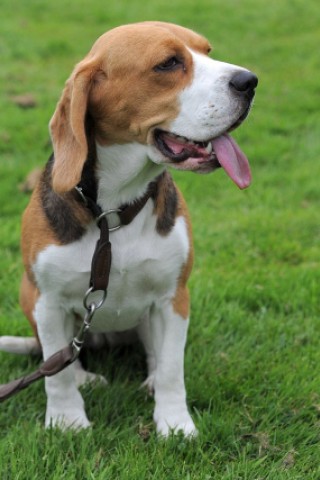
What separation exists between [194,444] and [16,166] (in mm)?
3807

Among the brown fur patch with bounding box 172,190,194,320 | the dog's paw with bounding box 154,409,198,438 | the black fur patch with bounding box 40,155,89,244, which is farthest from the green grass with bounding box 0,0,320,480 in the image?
the black fur patch with bounding box 40,155,89,244

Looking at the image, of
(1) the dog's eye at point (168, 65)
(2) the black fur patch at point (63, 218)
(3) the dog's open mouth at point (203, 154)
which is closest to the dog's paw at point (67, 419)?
(2) the black fur patch at point (63, 218)

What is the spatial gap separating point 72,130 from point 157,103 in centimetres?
38

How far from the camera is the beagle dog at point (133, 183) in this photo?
9.87 feet

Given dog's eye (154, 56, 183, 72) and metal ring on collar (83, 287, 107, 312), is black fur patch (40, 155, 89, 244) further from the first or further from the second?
dog's eye (154, 56, 183, 72)

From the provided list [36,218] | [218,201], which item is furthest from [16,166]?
[36,218]

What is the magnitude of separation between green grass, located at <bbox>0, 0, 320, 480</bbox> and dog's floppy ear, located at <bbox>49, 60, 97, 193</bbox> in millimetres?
1242

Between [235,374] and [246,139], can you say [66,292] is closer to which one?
[235,374]

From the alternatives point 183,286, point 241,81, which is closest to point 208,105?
point 241,81

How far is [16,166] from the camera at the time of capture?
652 centimetres

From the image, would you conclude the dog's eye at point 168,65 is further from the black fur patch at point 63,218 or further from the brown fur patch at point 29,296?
the brown fur patch at point 29,296

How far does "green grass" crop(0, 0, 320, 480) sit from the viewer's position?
328 centimetres

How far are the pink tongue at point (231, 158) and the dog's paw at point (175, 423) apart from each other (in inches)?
49.0

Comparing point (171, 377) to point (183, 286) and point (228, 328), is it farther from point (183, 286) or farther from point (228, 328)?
point (228, 328)
